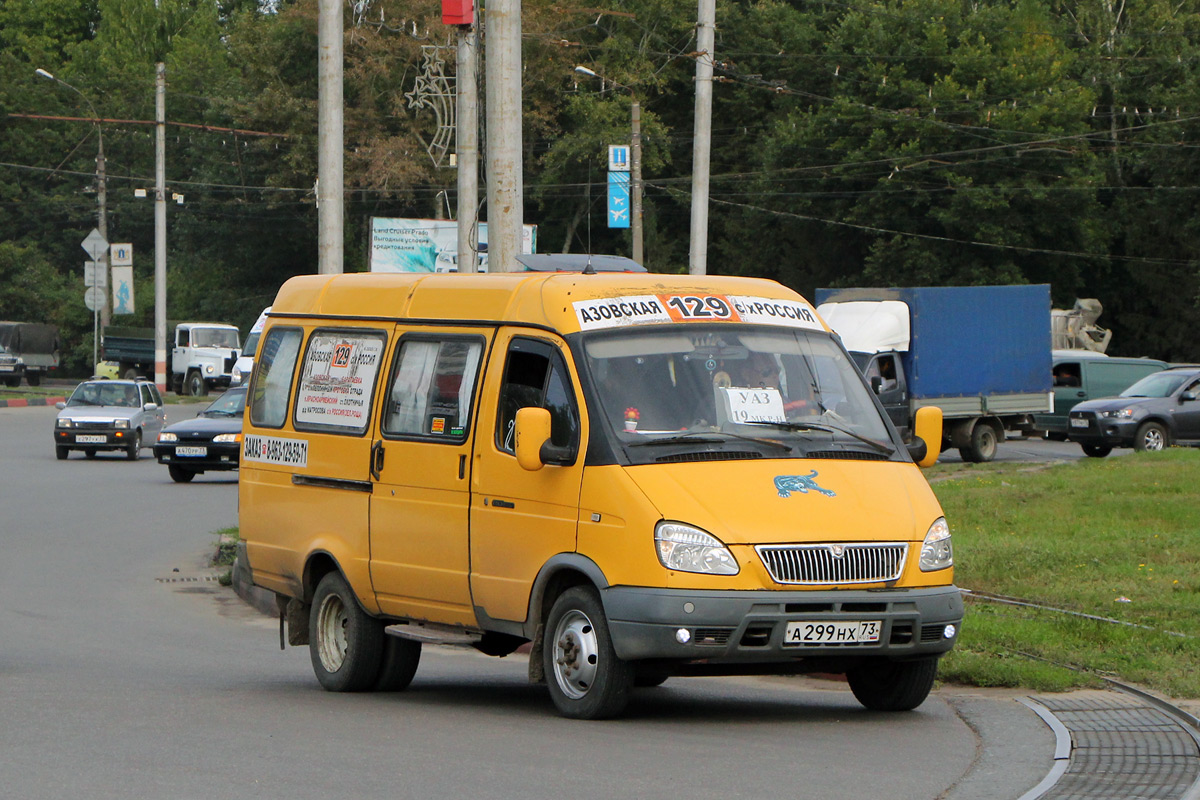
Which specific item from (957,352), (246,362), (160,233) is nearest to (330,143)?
(957,352)

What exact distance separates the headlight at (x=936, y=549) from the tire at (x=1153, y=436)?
24947 millimetres

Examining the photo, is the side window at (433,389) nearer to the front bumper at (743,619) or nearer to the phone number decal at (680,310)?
the phone number decal at (680,310)

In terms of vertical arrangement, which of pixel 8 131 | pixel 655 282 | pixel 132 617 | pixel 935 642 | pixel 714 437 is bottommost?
pixel 132 617

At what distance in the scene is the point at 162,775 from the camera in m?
6.87

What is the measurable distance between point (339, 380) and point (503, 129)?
16.4 ft

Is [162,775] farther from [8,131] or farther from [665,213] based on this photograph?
[8,131]

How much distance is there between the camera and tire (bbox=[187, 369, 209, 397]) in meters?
63.1

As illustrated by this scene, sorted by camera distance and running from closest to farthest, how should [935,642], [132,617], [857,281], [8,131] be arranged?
1. [935,642]
2. [132,617]
3. [857,281]
4. [8,131]

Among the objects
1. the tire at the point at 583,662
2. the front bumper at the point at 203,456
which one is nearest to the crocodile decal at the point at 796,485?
the tire at the point at 583,662

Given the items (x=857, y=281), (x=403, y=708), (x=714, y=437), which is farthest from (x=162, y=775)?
(x=857, y=281)

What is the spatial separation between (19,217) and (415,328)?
82.6 metres

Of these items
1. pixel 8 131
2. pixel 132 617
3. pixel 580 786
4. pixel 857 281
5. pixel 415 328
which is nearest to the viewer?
pixel 580 786

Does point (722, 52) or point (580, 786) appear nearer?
point (580, 786)

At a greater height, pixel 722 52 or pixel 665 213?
pixel 722 52
